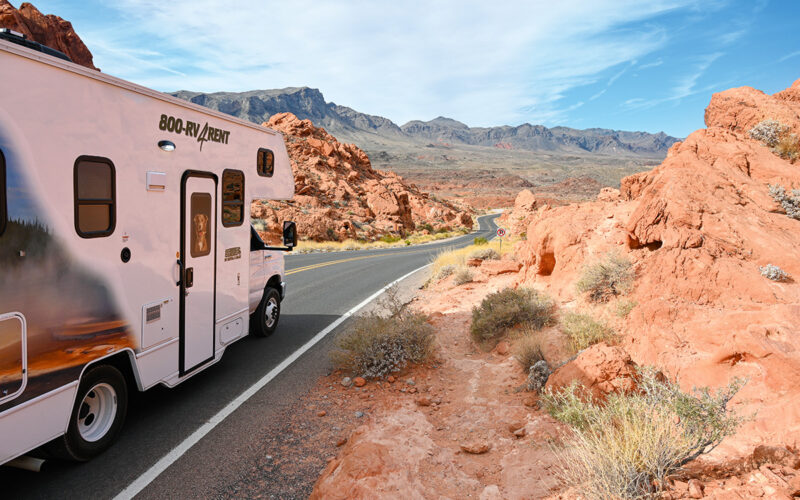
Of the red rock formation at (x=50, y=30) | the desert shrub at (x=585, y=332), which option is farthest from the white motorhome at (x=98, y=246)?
the red rock formation at (x=50, y=30)

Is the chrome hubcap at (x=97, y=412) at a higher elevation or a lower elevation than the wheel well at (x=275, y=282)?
lower

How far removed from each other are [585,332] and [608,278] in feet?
4.91

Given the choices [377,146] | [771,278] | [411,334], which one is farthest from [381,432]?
[377,146]

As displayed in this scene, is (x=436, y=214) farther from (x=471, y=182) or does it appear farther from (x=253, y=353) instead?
(x=471, y=182)

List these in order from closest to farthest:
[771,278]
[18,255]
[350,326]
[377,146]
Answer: [18,255]
[771,278]
[350,326]
[377,146]

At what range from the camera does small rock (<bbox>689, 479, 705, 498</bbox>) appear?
269cm

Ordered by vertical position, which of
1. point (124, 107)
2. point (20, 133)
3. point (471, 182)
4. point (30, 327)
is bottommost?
point (30, 327)

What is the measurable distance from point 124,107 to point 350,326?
18.0 feet

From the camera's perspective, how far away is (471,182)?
4803 inches

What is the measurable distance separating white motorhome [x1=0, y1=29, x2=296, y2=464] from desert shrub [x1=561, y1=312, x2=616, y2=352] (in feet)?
15.5

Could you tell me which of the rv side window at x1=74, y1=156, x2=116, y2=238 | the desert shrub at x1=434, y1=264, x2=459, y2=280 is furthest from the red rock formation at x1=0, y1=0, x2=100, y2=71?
the rv side window at x1=74, y1=156, x2=116, y2=238

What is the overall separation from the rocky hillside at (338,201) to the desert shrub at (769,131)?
24.5m

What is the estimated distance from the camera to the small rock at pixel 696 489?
8.81 ft

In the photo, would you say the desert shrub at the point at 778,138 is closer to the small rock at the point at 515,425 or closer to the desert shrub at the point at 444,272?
the small rock at the point at 515,425
